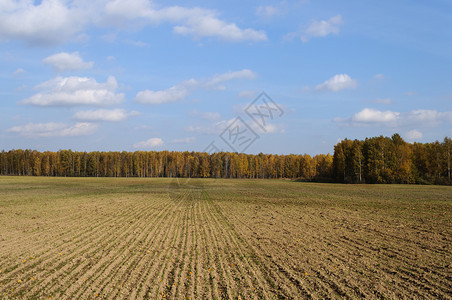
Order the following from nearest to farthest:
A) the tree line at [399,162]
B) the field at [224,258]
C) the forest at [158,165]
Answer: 1. the field at [224,258]
2. the tree line at [399,162]
3. the forest at [158,165]

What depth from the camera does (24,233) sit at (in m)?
14.5

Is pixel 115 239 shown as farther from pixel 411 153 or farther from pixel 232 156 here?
pixel 232 156

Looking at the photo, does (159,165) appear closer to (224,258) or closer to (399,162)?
(399,162)

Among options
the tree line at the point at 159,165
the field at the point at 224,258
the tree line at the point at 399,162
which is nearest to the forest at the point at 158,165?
the tree line at the point at 159,165

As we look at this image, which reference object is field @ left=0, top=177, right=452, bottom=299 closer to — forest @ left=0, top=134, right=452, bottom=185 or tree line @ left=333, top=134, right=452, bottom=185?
tree line @ left=333, top=134, right=452, bottom=185

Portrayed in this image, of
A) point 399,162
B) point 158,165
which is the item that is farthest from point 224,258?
point 158,165

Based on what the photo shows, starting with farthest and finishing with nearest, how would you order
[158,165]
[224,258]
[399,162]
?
1. [158,165]
2. [399,162]
3. [224,258]

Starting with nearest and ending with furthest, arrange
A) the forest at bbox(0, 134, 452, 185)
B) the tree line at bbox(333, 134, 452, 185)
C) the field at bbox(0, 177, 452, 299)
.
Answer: the field at bbox(0, 177, 452, 299), the tree line at bbox(333, 134, 452, 185), the forest at bbox(0, 134, 452, 185)

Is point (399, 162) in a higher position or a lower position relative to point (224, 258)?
higher

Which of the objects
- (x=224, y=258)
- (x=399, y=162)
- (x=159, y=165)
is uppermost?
(x=399, y=162)

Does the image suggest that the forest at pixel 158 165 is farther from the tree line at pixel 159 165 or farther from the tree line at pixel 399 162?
the tree line at pixel 399 162

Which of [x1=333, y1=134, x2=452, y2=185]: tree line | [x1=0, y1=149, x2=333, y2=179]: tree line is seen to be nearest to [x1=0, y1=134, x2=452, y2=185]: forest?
[x1=0, y1=149, x2=333, y2=179]: tree line

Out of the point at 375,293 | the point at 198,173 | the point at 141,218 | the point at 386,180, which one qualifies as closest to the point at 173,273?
the point at 375,293

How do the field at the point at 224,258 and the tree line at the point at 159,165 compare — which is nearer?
the field at the point at 224,258
